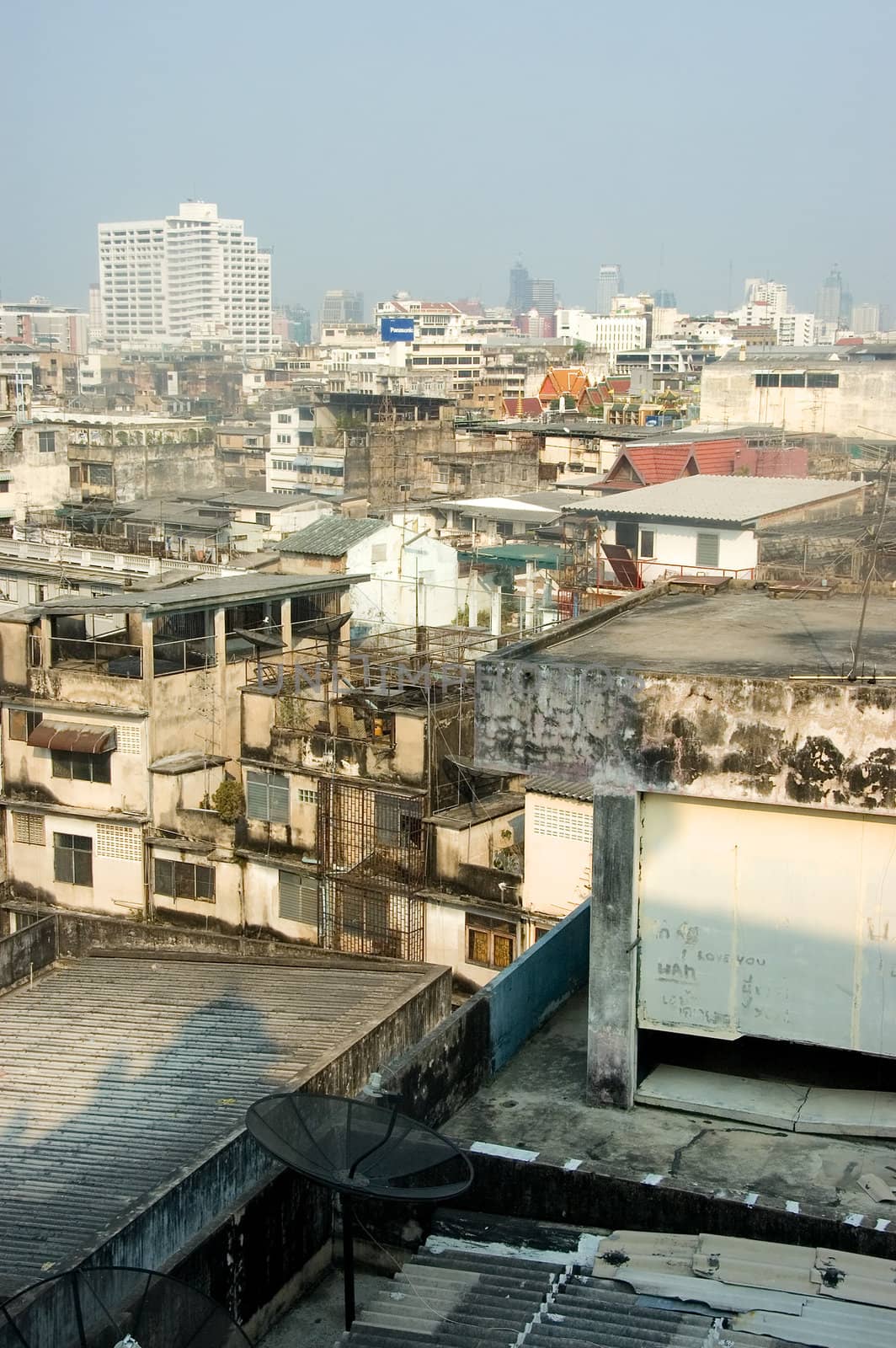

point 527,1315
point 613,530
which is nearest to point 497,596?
point 613,530

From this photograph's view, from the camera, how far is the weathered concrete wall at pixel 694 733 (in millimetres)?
6441

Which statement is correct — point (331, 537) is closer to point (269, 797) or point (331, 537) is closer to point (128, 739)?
point (128, 739)

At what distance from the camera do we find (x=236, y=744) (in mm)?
21594

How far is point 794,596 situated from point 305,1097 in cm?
539

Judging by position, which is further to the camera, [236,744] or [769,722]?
[236,744]

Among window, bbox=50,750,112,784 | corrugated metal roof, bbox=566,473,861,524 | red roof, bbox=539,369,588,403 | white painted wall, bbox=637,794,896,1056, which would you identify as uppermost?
red roof, bbox=539,369,588,403

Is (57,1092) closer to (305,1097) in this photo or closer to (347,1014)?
(347,1014)

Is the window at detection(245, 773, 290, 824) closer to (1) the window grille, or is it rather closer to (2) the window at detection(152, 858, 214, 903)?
(2) the window at detection(152, 858, 214, 903)

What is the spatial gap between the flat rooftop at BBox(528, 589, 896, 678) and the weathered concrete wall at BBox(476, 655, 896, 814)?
0.21 metres

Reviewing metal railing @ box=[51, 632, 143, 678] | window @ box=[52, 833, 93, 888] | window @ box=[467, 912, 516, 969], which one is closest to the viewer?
window @ box=[467, 912, 516, 969]

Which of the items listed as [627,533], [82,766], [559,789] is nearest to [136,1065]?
[559,789]

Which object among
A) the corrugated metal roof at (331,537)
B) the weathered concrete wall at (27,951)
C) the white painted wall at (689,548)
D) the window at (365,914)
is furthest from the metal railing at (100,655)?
the white painted wall at (689,548)

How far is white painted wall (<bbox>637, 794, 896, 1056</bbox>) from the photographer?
6754 millimetres

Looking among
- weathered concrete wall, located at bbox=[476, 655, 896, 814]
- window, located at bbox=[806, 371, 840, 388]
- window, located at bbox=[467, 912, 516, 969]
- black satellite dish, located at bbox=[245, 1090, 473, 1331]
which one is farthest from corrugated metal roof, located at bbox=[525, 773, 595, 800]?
window, located at bbox=[806, 371, 840, 388]
